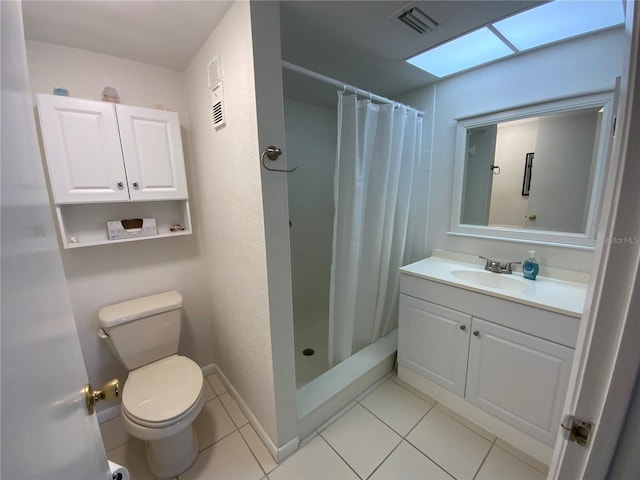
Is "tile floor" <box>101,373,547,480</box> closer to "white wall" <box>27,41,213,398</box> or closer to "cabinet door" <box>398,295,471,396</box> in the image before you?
"cabinet door" <box>398,295,471,396</box>

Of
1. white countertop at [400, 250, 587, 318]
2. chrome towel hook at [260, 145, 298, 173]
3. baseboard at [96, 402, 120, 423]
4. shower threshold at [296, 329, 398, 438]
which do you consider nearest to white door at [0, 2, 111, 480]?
chrome towel hook at [260, 145, 298, 173]

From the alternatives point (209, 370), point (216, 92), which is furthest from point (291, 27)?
point (209, 370)

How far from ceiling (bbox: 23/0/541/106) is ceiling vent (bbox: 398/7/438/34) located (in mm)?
23

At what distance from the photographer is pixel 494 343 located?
138 centimetres

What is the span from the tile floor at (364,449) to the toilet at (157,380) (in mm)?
141

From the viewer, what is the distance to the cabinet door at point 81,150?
1.21 metres

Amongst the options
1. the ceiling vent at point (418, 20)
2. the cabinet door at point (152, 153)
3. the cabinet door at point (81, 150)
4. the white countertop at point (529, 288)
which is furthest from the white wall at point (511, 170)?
the cabinet door at point (81, 150)

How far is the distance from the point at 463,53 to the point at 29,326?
2117mm

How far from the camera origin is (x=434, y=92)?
1.91 metres

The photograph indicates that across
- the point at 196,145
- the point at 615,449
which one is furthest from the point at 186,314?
the point at 615,449

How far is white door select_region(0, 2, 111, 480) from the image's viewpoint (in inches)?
11.5

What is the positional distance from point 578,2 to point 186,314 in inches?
107

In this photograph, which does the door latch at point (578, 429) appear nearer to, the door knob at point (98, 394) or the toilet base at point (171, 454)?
the door knob at point (98, 394)

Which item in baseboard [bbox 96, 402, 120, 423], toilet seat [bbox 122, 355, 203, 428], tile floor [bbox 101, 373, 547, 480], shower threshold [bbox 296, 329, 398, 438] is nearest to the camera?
toilet seat [bbox 122, 355, 203, 428]
